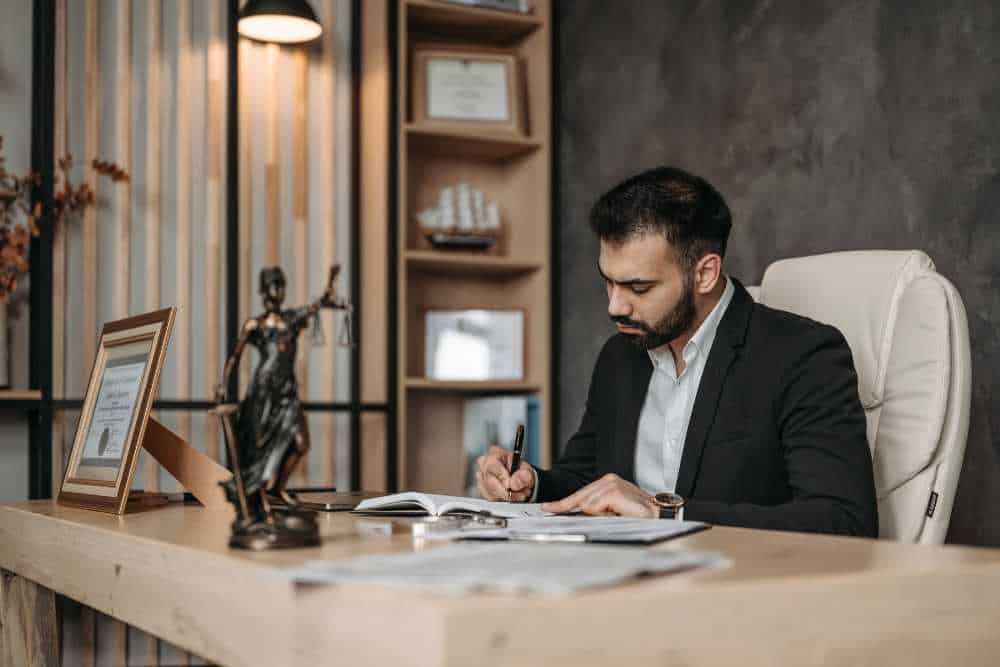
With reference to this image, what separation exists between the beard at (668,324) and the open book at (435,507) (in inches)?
23.2

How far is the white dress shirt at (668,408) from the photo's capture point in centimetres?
207

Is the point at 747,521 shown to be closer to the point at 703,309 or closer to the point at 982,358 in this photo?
the point at 703,309

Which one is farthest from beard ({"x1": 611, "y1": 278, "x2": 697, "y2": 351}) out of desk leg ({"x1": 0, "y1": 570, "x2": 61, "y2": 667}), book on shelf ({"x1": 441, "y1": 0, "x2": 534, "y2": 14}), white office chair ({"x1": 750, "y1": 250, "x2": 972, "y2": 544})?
book on shelf ({"x1": 441, "y1": 0, "x2": 534, "y2": 14})

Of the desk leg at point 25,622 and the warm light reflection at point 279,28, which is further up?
the warm light reflection at point 279,28

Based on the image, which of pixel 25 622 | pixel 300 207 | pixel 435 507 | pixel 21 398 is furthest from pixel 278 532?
pixel 300 207

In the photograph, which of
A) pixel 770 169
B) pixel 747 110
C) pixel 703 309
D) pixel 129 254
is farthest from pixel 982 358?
pixel 129 254

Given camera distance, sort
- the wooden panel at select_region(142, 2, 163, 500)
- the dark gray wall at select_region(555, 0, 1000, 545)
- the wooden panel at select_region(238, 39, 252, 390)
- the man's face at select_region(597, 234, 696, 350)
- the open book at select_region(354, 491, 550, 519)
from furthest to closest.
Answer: the wooden panel at select_region(238, 39, 252, 390) < the wooden panel at select_region(142, 2, 163, 500) < the dark gray wall at select_region(555, 0, 1000, 545) < the man's face at select_region(597, 234, 696, 350) < the open book at select_region(354, 491, 550, 519)

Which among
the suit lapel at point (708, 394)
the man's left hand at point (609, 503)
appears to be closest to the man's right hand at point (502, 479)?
the suit lapel at point (708, 394)

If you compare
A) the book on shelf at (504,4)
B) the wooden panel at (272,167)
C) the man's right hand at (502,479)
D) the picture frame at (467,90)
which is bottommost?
the man's right hand at (502,479)

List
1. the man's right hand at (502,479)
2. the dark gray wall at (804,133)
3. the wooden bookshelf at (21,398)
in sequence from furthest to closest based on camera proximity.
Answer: the wooden bookshelf at (21,398), the dark gray wall at (804,133), the man's right hand at (502,479)

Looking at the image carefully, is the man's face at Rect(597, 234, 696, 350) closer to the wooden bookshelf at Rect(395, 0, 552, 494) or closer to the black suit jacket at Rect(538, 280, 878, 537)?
the black suit jacket at Rect(538, 280, 878, 537)

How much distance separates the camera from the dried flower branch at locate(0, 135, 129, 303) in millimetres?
2752

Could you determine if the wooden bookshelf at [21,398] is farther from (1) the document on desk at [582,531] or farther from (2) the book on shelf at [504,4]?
(1) the document on desk at [582,531]

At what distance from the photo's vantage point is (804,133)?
2645mm
